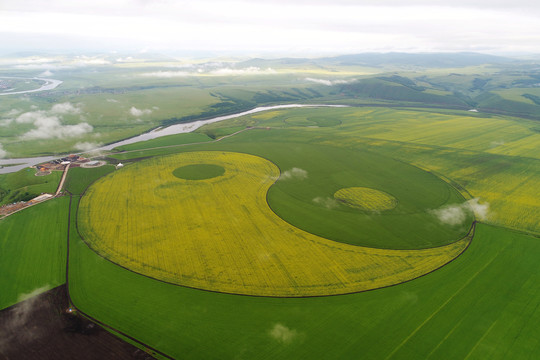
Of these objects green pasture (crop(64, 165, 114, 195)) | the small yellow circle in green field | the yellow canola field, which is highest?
the small yellow circle in green field

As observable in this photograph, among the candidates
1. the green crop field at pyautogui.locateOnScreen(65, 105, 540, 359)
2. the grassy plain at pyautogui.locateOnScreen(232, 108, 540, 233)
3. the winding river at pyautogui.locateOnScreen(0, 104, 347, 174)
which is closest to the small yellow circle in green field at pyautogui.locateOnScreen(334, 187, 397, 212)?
the green crop field at pyautogui.locateOnScreen(65, 105, 540, 359)

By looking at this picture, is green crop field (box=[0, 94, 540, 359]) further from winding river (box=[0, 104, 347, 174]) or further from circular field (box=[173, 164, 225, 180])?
winding river (box=[0, 104, 347, 174])

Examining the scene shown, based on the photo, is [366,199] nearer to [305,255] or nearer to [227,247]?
[305,255]

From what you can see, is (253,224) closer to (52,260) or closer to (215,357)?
(215,357)

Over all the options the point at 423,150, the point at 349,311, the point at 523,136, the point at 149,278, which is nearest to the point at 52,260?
the point at 149,278

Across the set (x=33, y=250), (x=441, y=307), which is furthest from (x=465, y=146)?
(x=33, y=250)

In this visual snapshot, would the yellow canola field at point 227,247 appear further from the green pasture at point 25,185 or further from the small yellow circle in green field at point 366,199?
the small yellow circle in green field at point 366,199
